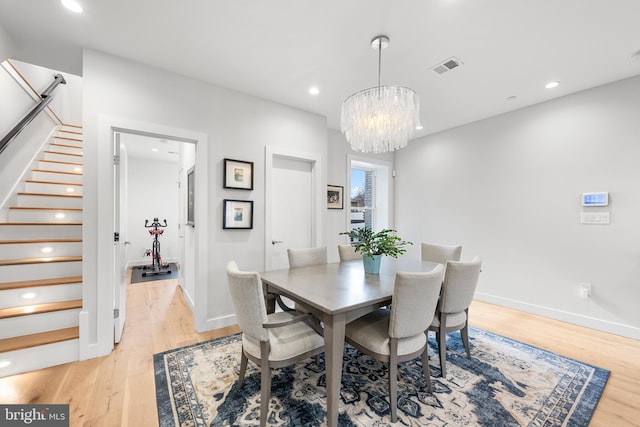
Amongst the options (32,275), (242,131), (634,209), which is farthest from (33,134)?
(634,209)

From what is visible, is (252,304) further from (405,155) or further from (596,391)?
(405,155)

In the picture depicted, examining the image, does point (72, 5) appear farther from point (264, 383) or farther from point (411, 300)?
point (411, 300)

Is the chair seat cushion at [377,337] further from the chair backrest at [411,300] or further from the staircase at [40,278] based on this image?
the staircase at [40,278]

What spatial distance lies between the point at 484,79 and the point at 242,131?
2736 mm

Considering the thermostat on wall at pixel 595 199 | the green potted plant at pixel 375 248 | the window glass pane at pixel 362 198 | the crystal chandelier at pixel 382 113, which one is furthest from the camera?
the window glass pane at pixel 362 198

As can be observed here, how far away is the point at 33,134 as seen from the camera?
10.9 ft

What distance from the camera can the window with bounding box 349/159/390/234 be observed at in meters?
4.95

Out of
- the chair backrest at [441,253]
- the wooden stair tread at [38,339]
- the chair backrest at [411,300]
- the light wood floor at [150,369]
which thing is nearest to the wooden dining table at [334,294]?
the chair backrest at [411,300]

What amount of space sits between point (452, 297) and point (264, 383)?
1.46m

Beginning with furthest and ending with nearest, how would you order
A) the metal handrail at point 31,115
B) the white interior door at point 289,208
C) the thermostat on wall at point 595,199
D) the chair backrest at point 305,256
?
the white interior door at point 289,208
the thermostat on wall at point 595,199
the chair backrest at point 305,256
the metal handrail at point 31,115

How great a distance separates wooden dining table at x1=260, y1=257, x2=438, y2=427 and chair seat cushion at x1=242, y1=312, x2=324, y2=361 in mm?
166

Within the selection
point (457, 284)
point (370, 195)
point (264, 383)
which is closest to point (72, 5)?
point (264, 383)

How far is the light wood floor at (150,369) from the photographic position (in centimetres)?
161

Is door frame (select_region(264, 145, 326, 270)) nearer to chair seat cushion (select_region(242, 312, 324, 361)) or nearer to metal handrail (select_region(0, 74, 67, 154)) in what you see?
chair seat cushion (select_region(242, 312, 324, 361))
